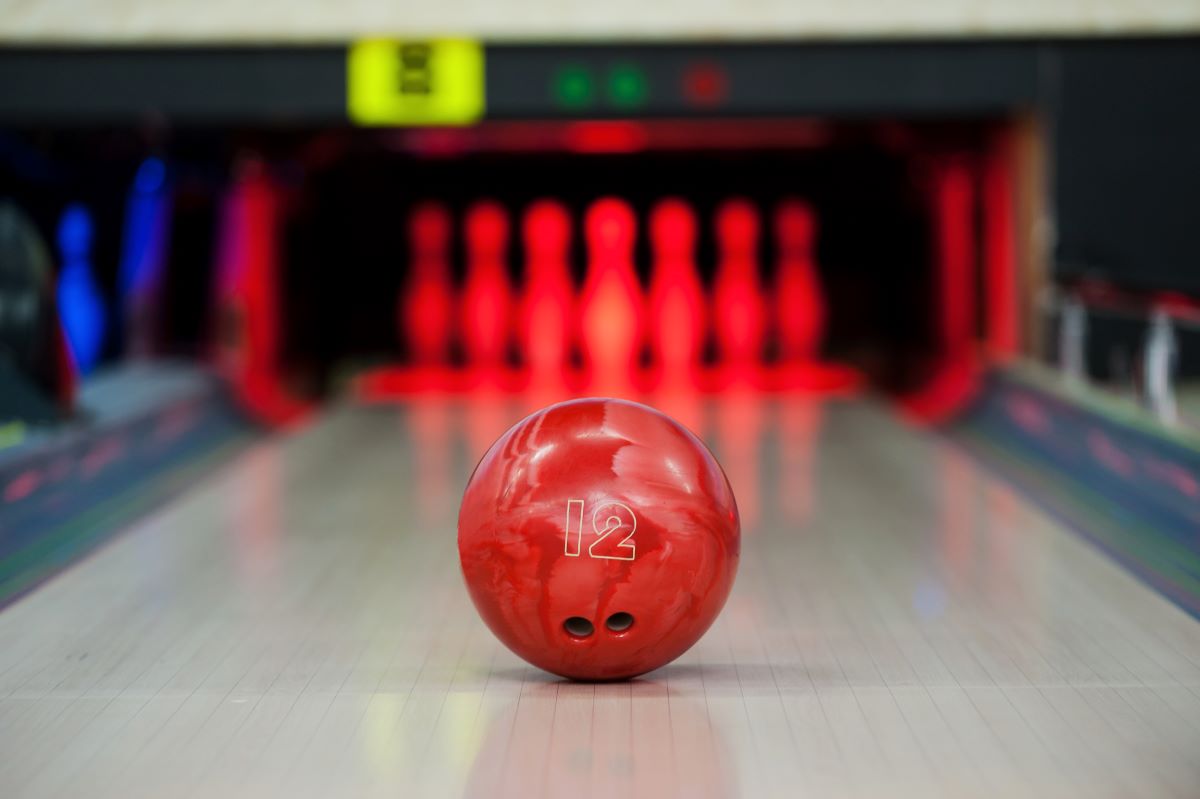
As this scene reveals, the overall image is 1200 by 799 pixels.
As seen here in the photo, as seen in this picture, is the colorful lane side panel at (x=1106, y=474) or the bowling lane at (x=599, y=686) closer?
the bowling lane at (x=599, y=686)

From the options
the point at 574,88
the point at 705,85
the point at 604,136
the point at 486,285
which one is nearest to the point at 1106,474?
the point at 705,85

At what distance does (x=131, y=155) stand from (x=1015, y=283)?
402 centimetres

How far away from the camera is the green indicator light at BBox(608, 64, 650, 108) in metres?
6.45

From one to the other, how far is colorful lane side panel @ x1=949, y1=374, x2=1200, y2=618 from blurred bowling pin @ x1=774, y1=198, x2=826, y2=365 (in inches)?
101

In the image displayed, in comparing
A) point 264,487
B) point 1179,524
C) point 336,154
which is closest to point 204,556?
point 264,487

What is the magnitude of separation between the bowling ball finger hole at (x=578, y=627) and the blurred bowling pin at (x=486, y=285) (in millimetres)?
6441

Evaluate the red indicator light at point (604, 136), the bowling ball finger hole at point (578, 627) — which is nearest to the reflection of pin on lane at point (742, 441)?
the red indicator light at point (604, 136)

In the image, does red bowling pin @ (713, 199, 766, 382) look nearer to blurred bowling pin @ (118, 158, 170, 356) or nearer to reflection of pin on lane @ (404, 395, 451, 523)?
reflection of pin on lane @ (404, 395, 451, 523)

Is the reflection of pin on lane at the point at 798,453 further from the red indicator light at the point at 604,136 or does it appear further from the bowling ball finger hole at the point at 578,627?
the bowling ball finger hole at the point at 578,627

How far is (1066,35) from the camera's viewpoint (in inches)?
256

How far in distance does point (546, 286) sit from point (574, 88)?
326cm

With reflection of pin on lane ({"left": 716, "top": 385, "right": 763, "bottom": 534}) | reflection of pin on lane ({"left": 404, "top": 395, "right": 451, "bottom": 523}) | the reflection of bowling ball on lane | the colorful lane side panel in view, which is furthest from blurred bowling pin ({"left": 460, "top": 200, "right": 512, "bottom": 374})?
the reflection of bowling ball on lane

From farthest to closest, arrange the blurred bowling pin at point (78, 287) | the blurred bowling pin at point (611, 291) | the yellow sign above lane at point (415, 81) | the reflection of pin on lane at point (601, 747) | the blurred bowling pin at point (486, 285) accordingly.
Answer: the blurred bowling pin at point (486, 285), the blurred bowling pin at point (611, 291), the blurred bowling pin at point (78, 287), the yellow sign above lane at point (415, 81), the reflection of pin on lane at point (601, 747)

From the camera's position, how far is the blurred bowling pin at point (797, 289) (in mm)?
9672
